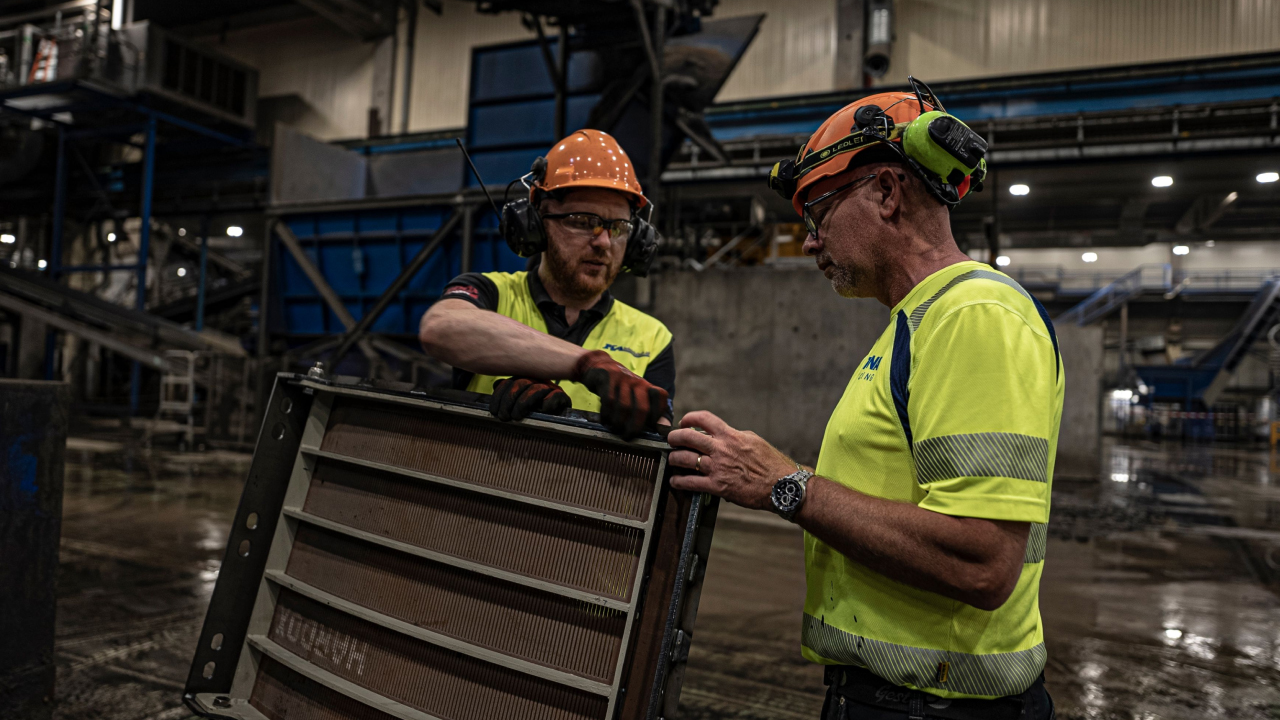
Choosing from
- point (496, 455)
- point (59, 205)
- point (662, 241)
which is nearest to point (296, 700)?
point (496, 455)

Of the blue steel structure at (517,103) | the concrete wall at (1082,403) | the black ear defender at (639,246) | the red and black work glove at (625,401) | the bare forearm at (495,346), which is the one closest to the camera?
the red and black work glove at (625,401)

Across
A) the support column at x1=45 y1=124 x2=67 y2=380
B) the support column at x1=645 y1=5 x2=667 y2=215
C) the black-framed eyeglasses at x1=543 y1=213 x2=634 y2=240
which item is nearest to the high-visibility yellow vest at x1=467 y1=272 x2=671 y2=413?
the black-framed eyeglasses at x1=543 y1=213 x2=634 y2=240

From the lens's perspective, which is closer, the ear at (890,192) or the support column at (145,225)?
the ear at (890,192)

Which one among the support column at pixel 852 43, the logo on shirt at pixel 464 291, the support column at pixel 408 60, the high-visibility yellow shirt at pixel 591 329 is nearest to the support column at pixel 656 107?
the high-visibility yellow shirt at pixel 591 329

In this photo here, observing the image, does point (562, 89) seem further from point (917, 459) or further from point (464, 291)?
point (917, 459)

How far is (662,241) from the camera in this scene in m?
8.37

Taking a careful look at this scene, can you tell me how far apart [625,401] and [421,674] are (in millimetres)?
844

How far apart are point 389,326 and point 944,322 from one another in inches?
373

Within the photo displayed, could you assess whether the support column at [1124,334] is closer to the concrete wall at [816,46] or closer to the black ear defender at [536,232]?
the concrete wall at [816,46]

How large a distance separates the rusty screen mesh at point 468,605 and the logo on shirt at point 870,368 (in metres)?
0.73

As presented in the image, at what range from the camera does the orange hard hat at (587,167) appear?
241cm

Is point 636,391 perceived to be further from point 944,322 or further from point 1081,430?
point 1081,430

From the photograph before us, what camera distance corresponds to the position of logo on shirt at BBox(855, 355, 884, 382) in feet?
4.71

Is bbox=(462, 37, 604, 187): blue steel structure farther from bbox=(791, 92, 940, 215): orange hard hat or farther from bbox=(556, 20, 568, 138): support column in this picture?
bbox=(791, 92, 940, 215): orange hard hat
